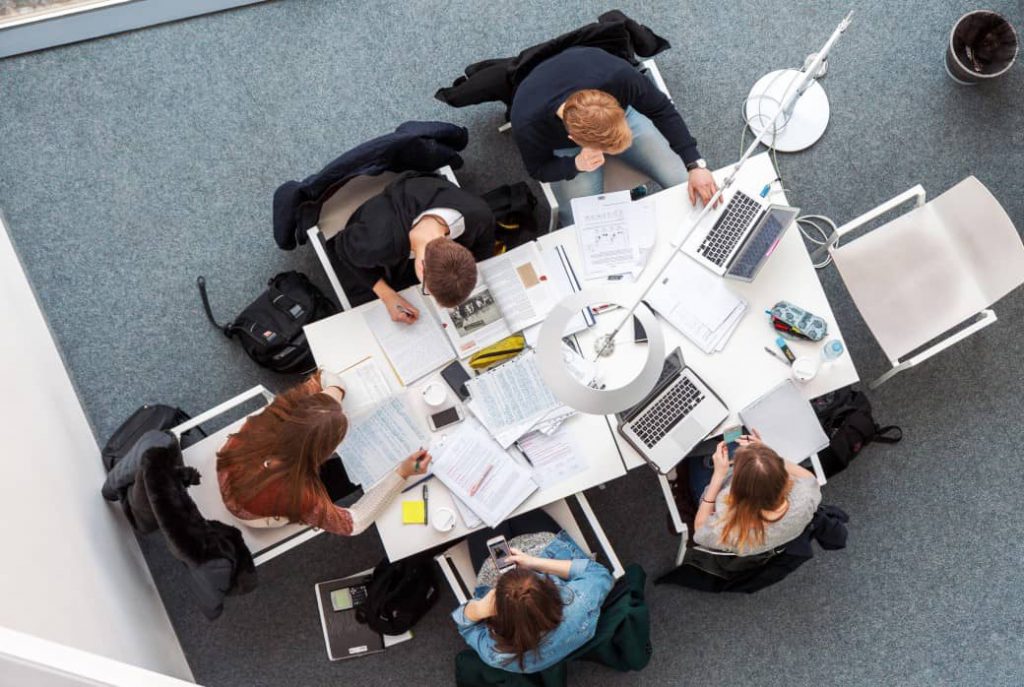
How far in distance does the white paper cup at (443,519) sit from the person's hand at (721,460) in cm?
78

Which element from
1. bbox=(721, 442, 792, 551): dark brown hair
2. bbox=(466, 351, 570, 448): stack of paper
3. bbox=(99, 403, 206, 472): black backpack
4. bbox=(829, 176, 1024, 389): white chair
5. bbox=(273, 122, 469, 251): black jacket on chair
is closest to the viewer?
bbox=(721, 442, 792, 551): dark brown hair

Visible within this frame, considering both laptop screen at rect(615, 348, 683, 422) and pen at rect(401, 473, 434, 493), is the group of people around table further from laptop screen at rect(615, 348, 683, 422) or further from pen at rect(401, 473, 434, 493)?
laptop screen at rect(615, 348, 683, 422)

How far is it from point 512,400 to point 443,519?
40 cm

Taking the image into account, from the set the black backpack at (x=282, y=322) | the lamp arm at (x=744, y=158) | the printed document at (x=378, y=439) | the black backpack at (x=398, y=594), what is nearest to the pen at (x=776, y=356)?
the lamp arm at (x=744, y=158)

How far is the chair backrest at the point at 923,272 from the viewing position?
246 centimetres

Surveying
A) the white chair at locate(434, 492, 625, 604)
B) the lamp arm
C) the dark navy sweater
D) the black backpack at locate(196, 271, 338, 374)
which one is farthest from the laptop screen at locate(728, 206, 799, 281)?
the black backpack at locate(196, 271, 338, 374)

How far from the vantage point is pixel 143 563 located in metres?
2.77

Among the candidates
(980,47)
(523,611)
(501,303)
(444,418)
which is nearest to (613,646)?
(523,611)

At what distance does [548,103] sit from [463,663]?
183 centimetres

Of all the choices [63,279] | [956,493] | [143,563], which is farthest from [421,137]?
[956,493]

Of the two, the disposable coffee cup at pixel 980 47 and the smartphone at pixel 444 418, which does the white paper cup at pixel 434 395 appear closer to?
the smartphone at pixel 444 418

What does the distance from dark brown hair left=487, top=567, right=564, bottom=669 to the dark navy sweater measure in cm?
129

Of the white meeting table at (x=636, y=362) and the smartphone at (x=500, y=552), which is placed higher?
the white meeting table at (x=636, y=362)

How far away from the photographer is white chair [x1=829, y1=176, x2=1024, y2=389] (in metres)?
2.45
